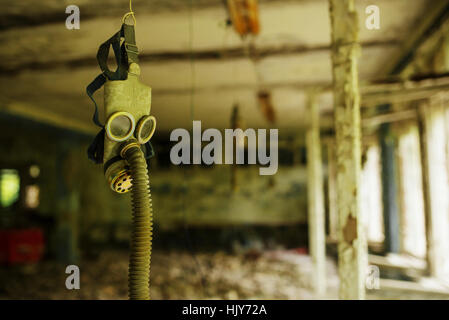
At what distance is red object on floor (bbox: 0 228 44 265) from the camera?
8031mm

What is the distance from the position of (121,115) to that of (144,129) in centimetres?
11

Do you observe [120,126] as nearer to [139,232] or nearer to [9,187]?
[139,232]

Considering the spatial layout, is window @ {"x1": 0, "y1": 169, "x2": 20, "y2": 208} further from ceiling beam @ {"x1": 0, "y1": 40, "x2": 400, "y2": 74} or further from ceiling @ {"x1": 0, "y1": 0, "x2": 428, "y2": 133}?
ceiling beam @ {"x1": 0, "y1": 40, "x2": 400, "y2": 74}

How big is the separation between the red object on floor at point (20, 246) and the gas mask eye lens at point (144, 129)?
8449mm

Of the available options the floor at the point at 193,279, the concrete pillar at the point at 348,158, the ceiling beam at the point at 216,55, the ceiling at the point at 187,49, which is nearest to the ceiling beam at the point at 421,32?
the ceiling at the point at 187,49

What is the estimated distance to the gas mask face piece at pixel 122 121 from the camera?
47.9 inches

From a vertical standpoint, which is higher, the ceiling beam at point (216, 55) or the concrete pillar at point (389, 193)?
the ceiling beam at point (216, 55)

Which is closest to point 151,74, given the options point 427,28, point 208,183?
point 427,28

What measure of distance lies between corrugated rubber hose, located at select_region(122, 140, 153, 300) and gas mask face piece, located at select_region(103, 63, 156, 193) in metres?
0.08

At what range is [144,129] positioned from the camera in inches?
51.2

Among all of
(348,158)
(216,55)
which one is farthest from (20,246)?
(348,158)
